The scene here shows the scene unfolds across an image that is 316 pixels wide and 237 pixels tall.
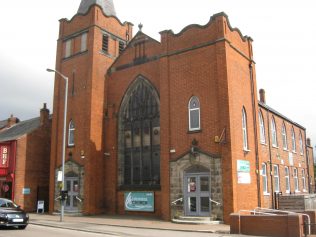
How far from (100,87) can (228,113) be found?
36.3ft

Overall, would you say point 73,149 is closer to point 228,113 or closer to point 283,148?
point 228,113

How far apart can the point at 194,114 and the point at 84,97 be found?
9.25 meters

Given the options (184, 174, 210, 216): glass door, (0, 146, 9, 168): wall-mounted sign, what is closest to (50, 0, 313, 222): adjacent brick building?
(184, 174, 210, 216): glass door

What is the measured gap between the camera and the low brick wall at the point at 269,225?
14524mm

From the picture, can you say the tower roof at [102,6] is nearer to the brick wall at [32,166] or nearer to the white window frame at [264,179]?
the brick wall at [32,166]

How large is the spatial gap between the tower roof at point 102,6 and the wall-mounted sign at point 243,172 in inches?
633

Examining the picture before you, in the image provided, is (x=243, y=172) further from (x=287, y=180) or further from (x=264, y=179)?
(x=287, y=180)

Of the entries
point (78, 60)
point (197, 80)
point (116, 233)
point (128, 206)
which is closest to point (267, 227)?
point (116, 233)

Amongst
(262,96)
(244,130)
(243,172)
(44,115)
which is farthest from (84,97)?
(262,96)

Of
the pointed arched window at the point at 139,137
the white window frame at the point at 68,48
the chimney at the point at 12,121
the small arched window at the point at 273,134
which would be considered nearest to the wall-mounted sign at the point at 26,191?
the pointed arched window at the point at 139,137

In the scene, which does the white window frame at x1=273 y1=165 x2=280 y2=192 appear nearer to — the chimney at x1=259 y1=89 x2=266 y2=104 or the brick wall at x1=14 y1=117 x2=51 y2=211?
the chimney at x1=259 y1=89 x2=266 y2=104

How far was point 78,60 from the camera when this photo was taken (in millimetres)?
28469

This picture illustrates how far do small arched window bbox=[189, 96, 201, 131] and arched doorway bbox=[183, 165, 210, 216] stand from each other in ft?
7.55

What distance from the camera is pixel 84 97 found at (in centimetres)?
2717
